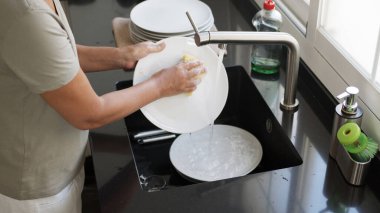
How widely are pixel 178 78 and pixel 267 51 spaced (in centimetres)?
37

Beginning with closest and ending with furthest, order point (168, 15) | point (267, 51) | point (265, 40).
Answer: point (265, 40), point (267, 51), point (168, 15)

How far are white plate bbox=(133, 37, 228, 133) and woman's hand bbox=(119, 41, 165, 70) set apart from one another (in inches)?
0.5

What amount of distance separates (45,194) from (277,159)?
1.95 ft

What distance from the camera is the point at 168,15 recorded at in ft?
5.04

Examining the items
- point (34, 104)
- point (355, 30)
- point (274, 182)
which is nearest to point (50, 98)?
point (34, 104)

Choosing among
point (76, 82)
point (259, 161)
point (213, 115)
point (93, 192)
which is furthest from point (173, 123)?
point (93, 192)

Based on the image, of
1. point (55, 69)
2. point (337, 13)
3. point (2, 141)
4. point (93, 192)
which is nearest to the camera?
point (55, 69)

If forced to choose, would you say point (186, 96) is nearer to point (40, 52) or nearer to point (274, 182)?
point (274, 182)

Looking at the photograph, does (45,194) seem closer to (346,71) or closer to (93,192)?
(93,192)

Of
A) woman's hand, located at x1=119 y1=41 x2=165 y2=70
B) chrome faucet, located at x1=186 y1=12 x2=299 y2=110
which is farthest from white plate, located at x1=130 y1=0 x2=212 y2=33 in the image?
chrome faucet, located at x1=186 y1=12 x2=299 y2=110

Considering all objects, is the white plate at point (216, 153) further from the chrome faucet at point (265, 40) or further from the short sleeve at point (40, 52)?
the short sleeve at point (40, 52)

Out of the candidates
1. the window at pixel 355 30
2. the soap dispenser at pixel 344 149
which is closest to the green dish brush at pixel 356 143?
the soap dispenser at pixel 344 149

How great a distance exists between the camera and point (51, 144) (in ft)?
3.64

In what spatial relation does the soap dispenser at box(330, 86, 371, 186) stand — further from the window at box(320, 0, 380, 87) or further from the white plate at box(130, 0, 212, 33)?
the white plate at box(130, 0, 212, 33)
